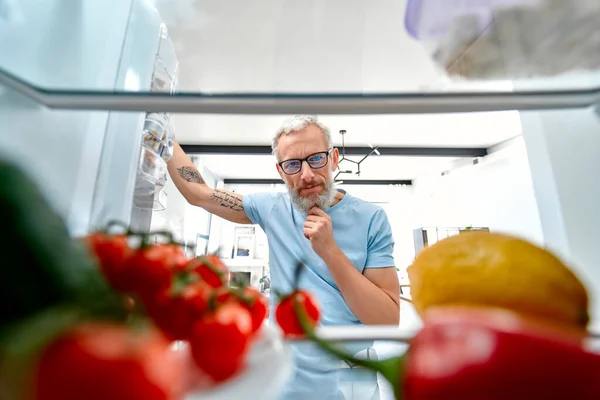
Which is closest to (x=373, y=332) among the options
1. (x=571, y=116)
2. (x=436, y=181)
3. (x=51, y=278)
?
(x=51, y=278)

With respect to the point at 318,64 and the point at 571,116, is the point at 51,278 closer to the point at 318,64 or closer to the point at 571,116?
the point at 571,116

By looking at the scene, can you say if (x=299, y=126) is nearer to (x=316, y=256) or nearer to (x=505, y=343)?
(x=316, y=256)

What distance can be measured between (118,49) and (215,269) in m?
0.41

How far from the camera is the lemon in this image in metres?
0.20

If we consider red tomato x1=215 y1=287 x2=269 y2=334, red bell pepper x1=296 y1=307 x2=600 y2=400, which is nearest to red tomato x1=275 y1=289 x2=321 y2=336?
red tomato x1=215 y1=287 x2=269 y2=334

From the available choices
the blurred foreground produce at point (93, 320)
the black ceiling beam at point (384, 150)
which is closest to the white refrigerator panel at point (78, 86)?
the blurred foreground produce at point (93, 320)

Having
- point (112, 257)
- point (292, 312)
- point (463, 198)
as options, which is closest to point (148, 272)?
point (112, 257)

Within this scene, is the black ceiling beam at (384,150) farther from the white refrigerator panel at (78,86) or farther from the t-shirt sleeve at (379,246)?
the white refrigerator panel at (78,86)

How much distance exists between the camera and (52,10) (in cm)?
34

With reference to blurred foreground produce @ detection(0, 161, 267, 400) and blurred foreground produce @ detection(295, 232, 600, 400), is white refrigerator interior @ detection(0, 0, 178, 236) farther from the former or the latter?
blurred foreground produce @ detection(295, 232, 600, 400)

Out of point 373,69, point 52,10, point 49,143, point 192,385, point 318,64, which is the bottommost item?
point 192,385

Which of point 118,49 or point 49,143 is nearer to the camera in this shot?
point 49,143

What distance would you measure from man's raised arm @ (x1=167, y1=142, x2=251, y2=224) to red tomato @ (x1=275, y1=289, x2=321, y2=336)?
75 cm

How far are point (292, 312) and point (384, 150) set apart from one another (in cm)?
430
